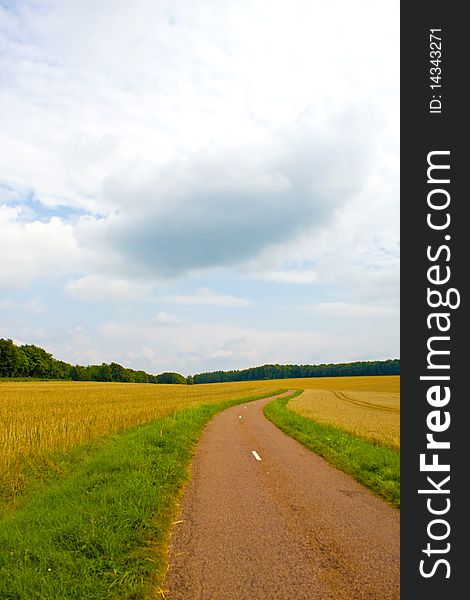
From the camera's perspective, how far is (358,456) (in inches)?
526

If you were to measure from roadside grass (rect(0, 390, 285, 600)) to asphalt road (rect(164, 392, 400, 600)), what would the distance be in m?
0.35

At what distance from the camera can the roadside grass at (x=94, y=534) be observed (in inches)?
200

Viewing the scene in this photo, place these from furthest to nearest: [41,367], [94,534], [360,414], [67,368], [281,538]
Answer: [67,368], [41,367], [360,414], [281,538], [94,534]

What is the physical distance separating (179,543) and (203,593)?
1535 mm

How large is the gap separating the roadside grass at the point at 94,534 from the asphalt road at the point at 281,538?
348mm

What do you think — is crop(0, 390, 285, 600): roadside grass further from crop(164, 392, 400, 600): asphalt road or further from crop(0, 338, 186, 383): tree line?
crop(0, 338, 186, 383): tree line

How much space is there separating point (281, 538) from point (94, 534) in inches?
107

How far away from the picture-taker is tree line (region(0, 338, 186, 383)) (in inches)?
4582

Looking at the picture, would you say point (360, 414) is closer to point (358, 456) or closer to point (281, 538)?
point (358, 456)

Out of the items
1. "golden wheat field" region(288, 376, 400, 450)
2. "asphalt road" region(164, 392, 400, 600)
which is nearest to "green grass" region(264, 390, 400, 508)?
"asphalt road" region(164, 392, 400, 600)

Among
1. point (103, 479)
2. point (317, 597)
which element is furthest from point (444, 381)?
point (103, 479)

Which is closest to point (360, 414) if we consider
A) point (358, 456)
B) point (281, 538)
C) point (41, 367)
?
point (358, 456)

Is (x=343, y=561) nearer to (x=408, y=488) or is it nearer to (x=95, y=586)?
(x=408, y=488)

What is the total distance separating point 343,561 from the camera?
5.86 m
